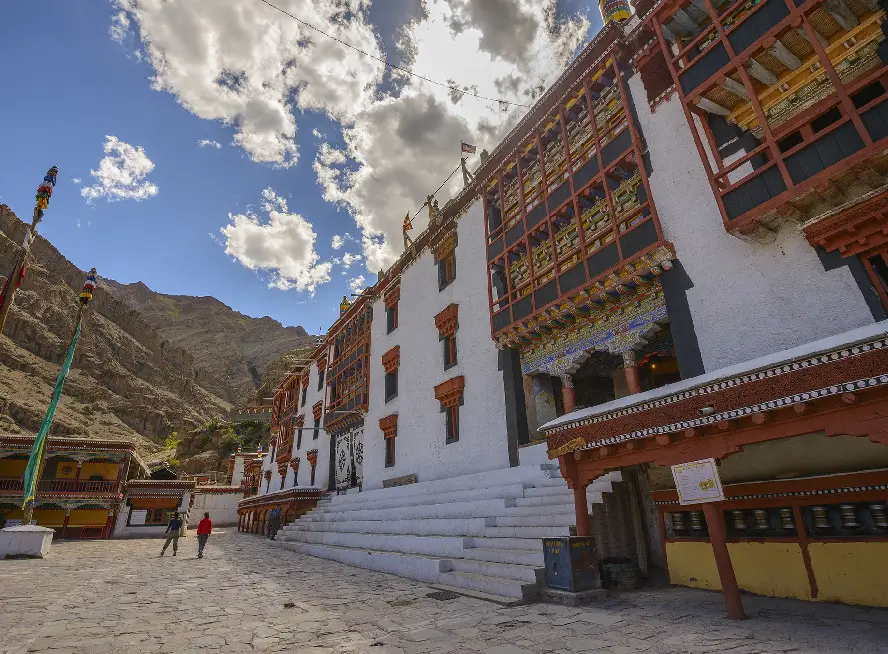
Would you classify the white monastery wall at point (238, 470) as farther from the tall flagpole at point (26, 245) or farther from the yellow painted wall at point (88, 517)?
the tall flagpole at point (26, 245)

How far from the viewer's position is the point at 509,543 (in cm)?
866

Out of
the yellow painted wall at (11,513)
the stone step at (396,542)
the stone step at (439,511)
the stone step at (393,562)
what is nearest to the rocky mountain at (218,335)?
the yellow painted wall at (11,513)

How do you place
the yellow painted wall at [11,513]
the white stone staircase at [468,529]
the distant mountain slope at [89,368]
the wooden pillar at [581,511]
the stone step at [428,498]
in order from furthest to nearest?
the distant mountain slope at [89,368]
the yellow painted wall at [11,513]
the stone step at [428,498]
the white stone staircase at [468,529]
the wooden pillar at [581,511]

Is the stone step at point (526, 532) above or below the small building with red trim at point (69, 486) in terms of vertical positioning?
below

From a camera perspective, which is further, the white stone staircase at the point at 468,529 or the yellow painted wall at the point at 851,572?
the white stone staircase at the point at 468,529

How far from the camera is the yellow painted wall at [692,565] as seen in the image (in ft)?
23.6

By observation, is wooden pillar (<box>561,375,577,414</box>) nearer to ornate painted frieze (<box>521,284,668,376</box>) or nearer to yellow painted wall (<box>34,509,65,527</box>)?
ornate painted frieze (<box>521,284,668,376</box>)

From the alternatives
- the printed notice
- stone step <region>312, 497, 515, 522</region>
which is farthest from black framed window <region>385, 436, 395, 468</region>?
the printed notice

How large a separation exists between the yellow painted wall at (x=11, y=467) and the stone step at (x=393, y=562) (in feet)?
77.4

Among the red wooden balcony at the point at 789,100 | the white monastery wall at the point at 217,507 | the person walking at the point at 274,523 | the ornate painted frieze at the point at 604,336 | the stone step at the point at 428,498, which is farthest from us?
the white monastery wall at the point at 217,507

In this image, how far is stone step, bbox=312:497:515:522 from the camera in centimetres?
1052

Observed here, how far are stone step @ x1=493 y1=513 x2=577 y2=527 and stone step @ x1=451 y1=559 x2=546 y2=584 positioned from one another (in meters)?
1.14

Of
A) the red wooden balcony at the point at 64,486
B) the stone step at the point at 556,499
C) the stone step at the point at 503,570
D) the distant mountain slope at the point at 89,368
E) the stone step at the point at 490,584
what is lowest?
the stone step at the point at 490,584

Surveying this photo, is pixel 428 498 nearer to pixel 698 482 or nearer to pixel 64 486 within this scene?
pixel 698 482
